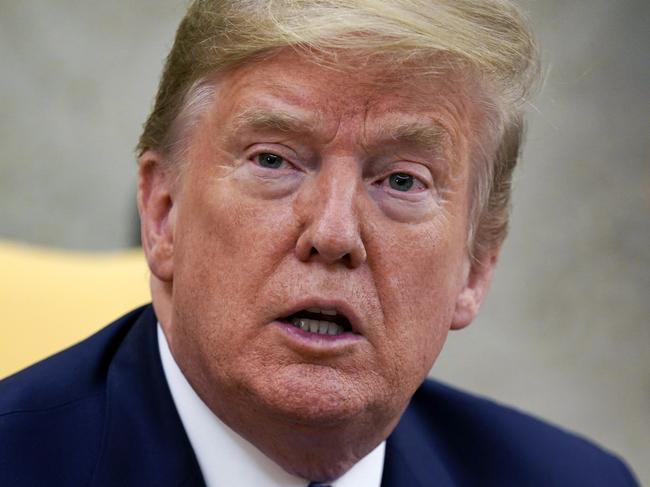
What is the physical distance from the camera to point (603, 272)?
4.64m

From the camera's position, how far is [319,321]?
1870 mm

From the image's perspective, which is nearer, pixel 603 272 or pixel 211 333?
pixel 211 333

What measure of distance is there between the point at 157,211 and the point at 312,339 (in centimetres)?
42

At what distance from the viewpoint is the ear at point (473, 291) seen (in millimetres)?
2180

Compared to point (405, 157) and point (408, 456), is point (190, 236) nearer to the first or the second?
point (405, 157)

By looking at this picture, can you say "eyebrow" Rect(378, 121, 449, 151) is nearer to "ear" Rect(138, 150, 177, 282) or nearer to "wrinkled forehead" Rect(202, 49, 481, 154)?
"wrinkled forehead" Rect(202, 49, 481, 154)

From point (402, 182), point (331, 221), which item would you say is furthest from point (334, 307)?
point (402, 182)

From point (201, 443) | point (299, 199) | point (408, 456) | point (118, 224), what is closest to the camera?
point (299, 199)

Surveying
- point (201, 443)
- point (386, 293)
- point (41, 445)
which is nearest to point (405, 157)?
point (386, 293)

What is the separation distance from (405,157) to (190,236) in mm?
353

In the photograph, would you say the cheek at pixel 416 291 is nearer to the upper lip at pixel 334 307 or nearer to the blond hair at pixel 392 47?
the upper lip at pixel 334 307

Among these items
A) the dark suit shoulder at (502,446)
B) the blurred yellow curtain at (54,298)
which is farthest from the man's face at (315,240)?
the blurred yellow curtain at (54,298)

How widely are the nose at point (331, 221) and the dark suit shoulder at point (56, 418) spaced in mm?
450

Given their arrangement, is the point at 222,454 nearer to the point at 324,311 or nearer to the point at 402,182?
the point at 324,311
